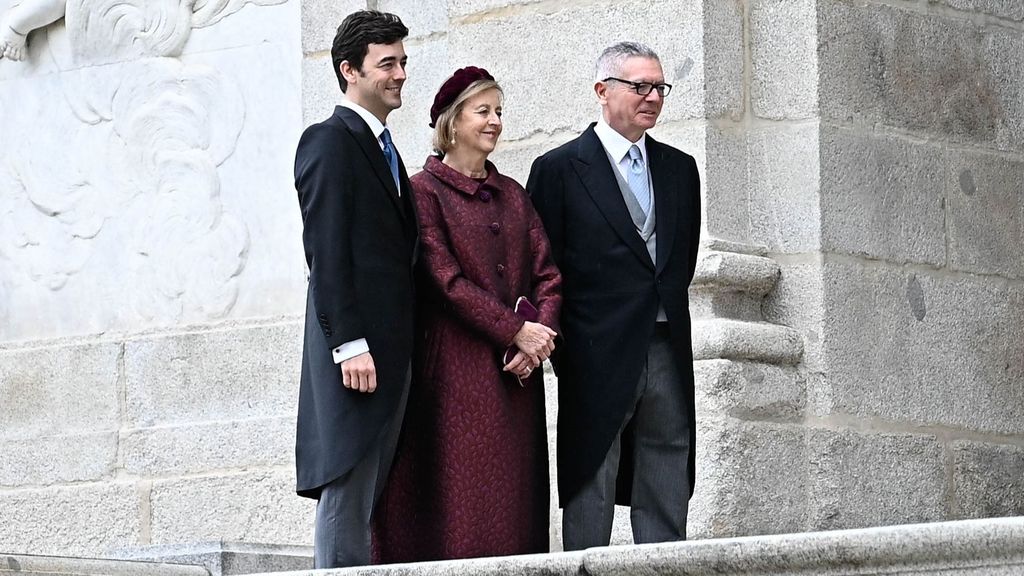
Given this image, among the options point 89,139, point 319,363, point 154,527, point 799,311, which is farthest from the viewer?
point 89,139

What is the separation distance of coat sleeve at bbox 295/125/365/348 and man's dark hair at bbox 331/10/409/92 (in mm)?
198

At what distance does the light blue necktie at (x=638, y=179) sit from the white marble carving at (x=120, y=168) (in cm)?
260

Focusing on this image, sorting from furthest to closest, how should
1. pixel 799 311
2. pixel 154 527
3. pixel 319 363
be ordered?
pixel 154 527
pixel 799 311
pixel 319 363

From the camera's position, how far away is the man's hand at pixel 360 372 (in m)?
5.03

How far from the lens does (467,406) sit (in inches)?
205

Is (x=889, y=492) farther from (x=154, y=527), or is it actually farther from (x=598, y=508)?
(x=154, y=527)

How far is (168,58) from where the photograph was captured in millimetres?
8039

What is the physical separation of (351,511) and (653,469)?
80cm

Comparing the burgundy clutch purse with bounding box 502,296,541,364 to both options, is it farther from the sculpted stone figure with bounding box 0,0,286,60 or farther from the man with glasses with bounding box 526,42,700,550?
the sculpted stone figure with bounding box 0,0,286,60

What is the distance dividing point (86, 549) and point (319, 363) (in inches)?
114

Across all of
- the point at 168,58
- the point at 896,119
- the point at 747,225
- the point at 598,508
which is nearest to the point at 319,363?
the point at 598,508

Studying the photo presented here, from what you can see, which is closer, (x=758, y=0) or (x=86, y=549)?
(x=758, y=0)

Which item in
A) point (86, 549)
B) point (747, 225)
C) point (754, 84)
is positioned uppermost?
point (754, 84)

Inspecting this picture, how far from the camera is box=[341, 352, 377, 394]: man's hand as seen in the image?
5.03 m
